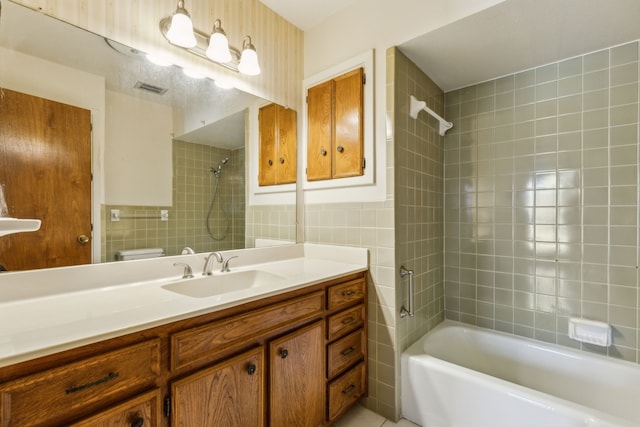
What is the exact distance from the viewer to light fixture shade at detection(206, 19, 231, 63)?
4.91ft

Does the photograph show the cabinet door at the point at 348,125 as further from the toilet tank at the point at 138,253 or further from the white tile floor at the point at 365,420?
the white tile floor at the point at 365,420

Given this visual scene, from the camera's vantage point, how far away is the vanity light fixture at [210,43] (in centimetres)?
135

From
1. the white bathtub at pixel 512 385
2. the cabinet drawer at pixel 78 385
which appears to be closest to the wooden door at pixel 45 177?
the cabinet drawer at pixel 78 385

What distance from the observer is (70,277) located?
3.75ft

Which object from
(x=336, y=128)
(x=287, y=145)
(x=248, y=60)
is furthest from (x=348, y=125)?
(x=248, y=60)

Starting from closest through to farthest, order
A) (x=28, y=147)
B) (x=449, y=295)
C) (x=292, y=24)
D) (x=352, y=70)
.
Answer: (x=28, y=147)
(x=352, y=70)
(x=292, y=24)
(x=449, y=295)

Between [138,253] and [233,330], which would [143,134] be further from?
[233,330]

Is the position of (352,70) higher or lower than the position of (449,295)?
higher

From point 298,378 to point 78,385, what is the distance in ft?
2.81

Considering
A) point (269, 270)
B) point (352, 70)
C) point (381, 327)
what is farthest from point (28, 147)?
point (381, 327)

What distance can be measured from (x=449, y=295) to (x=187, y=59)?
2.38m

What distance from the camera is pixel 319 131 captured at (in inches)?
79.0

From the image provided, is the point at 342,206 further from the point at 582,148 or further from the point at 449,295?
the point at 582,148

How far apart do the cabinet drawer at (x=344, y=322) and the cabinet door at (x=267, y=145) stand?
1.00 metres
